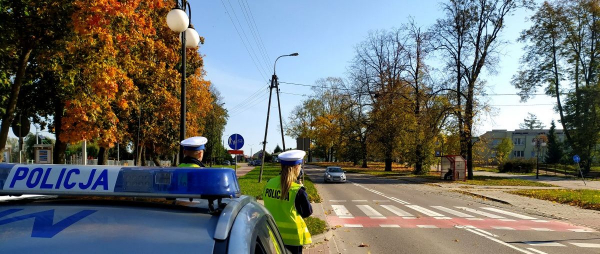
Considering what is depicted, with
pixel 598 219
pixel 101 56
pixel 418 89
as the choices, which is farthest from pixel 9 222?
pixel 418 89

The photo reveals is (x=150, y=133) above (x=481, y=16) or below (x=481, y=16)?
below

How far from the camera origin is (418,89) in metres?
44.9

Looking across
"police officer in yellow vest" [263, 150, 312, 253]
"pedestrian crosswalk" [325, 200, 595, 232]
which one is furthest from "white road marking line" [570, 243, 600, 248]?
"police officer in yellow vest" [263, 150, 312, 253]

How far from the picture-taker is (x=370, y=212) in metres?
15.1

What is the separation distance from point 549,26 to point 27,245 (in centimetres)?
5155

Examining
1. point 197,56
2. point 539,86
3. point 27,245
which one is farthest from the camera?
point 539,86

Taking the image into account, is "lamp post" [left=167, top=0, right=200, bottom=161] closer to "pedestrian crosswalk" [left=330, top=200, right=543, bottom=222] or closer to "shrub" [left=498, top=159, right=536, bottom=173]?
"pedestrian crosswalk" [left=330, top=200, right=543, bottom=222]

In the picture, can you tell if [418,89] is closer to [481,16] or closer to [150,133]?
[481,16]

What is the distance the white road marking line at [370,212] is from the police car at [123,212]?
12.3 meters

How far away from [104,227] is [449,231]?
10727mm

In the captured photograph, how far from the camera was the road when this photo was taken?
912 cm

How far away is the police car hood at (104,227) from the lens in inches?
61.6

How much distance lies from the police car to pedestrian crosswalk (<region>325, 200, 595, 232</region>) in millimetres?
10684

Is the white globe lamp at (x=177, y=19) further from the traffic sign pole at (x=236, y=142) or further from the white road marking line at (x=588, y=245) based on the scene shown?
the traffic sign pole at (x=236, y=142)
